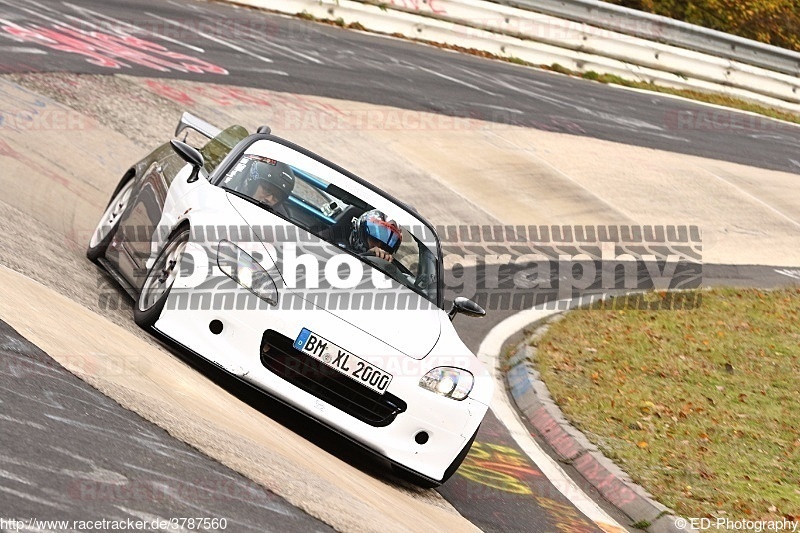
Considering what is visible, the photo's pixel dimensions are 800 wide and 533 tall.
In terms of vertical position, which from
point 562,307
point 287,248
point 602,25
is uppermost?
point 602,25

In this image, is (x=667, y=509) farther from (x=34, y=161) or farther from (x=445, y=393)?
(x=34, y=161)

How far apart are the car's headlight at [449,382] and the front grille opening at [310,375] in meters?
0.33

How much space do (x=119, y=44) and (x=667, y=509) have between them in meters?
12.6

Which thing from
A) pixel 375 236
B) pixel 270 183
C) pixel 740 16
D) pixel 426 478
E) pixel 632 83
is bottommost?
pixel 426 478

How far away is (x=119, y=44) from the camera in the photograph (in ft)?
57.9

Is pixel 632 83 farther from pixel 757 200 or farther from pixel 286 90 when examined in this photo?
pixel 286 90

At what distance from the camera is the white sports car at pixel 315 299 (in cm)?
665

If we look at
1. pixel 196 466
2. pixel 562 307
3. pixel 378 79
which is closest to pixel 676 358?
pixel 562 307

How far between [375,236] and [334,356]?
1.38 m

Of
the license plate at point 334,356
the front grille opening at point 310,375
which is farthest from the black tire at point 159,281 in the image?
the license plate at point 334,356

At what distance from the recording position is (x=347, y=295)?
7.01 m

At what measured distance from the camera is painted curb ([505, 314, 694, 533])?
26.4 ft

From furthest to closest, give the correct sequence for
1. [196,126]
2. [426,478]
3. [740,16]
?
1. [740,16]
2. [196,126]
3. [426,478]

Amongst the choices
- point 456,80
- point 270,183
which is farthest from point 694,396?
point 456,80
